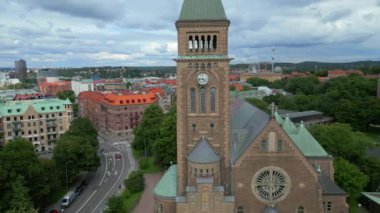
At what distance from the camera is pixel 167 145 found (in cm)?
7931

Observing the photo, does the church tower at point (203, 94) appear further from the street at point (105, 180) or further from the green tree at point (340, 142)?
the green tree at point (340, 142)

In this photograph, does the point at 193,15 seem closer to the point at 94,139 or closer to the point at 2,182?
the point at 2,182

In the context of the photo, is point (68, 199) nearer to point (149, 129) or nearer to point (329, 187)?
point (149, 129)

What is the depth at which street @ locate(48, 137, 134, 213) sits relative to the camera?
211ft

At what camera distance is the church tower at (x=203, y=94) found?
4175 centimetres

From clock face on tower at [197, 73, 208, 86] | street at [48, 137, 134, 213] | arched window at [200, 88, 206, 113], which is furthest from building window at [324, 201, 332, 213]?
street at [48, 137, 134, 213]

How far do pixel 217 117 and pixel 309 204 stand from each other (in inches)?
646

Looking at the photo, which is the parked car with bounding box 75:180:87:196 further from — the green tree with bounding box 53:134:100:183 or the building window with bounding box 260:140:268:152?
the building window with bounding box 260:140:268:152

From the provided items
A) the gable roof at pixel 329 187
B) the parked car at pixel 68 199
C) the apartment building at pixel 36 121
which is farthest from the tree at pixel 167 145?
the apartment building at pixel 36 121

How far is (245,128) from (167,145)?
113 feet

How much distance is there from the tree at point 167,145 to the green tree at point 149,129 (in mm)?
11704

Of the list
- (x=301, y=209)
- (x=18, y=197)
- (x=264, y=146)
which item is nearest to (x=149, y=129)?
(x=18, y=197)

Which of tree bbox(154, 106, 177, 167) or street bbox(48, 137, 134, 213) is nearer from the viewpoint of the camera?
street bbox(48, 137, 134, 213)

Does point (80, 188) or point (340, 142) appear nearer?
point (340, 142)
